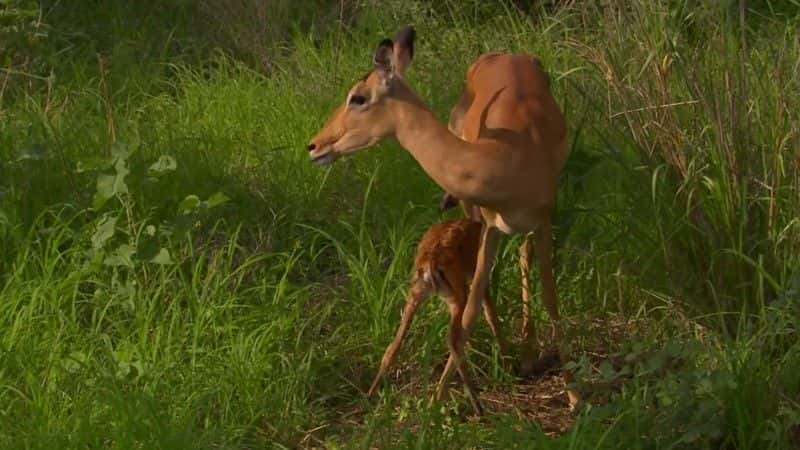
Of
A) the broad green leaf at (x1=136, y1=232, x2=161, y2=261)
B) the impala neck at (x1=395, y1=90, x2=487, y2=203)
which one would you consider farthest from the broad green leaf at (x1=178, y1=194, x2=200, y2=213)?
the impala neck at (x1=395, y1=90, x2=487, y2=203)

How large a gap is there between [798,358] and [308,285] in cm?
163

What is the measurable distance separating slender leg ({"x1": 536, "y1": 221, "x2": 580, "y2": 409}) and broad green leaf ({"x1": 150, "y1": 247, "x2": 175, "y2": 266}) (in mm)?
1117

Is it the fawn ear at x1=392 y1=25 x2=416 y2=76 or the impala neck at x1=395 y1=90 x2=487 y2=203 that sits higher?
the fawn ear at x1=392 y1=25 x2=416 y2=76

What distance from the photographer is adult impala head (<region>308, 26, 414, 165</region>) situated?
4.60 meters

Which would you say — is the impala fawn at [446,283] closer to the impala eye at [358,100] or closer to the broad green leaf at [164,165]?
the impala eye at [358,100]

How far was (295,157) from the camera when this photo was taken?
20.0 feet

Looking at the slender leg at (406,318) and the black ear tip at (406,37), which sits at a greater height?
the black ear tip at (406,37)

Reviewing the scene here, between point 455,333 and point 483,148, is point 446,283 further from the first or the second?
point 483,148

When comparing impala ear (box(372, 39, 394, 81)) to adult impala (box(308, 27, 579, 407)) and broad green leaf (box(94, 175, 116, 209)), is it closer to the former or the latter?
adult impala (box(308, 27, 579, 407))

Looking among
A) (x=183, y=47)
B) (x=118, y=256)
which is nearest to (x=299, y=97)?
(x=183, y=47)

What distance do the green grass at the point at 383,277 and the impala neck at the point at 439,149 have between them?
1.74 ft

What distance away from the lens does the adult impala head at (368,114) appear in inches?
181

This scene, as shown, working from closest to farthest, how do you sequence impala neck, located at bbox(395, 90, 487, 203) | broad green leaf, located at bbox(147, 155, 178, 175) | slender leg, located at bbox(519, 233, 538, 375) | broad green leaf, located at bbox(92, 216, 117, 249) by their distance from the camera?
impala neck, located at bbox(395, 90, 487, 203)
slender leg, located at bbox(519, 233, 538, 375)
broad green leaf, located at bbox(92, 216, 117, 249)
broad green leaf, located at bbox(147, 155, 178, 175)

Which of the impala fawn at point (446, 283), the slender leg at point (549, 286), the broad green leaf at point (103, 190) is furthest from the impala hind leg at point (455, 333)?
the broad green leaf at point (103, 190)
